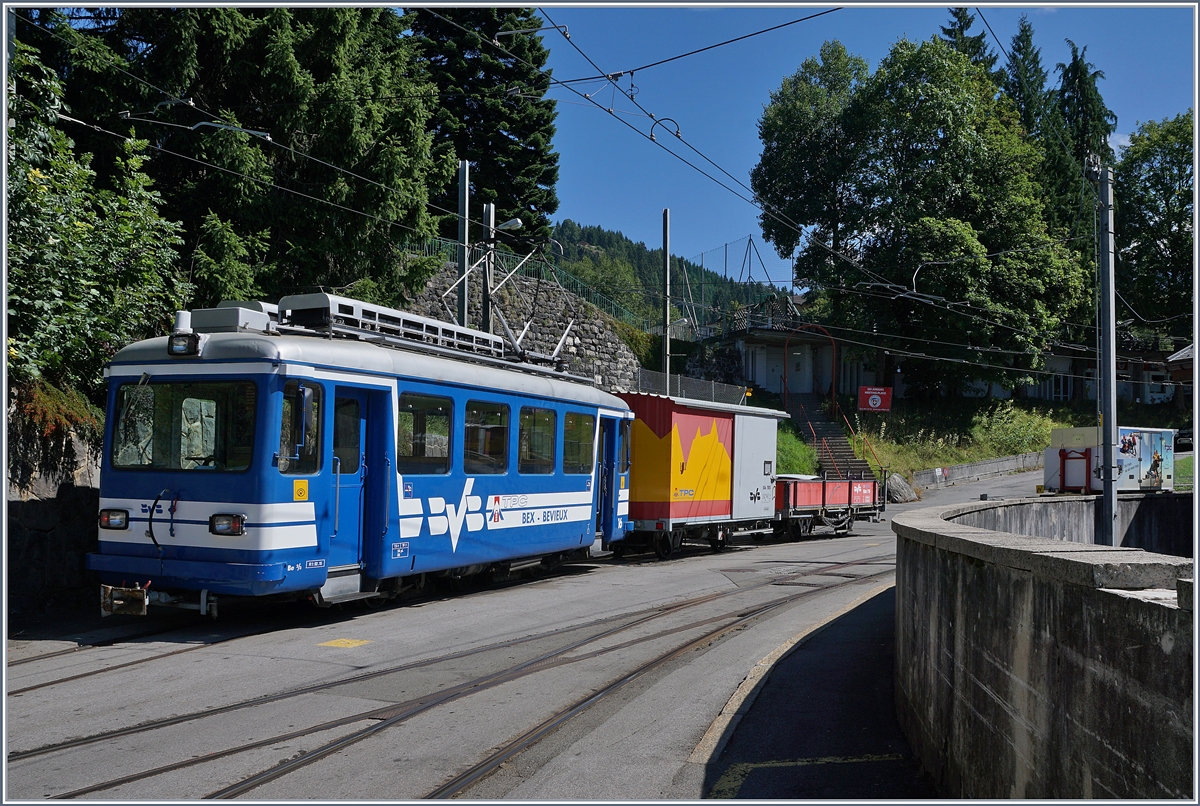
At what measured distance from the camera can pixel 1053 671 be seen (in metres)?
4.07

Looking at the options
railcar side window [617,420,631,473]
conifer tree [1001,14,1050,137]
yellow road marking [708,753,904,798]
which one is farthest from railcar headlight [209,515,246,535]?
conifer tree [1001,14,1050,137]

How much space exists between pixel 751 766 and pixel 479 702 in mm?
2378

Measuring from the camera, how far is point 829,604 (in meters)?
13.9

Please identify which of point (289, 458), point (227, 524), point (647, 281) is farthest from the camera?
point (647, 281)

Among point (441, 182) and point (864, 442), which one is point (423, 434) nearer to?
point (441, 182)

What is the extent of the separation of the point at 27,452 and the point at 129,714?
6.36m

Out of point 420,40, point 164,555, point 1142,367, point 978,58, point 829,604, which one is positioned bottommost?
point 829,604

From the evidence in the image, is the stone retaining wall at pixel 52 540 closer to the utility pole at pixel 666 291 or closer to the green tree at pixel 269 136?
the green tree at pixel 269 136

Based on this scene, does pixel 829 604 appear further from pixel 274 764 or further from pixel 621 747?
pixel 274 764

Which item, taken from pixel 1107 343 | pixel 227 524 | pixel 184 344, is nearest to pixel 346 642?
pixel 227 524

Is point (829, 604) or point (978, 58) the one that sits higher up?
point (978, 58)

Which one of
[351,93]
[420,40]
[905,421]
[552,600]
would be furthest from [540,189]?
[552,600]

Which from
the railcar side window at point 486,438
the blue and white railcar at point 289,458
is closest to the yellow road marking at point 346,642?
the blue and white railcar at point 289,458

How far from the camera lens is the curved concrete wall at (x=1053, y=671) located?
3.21 metres
